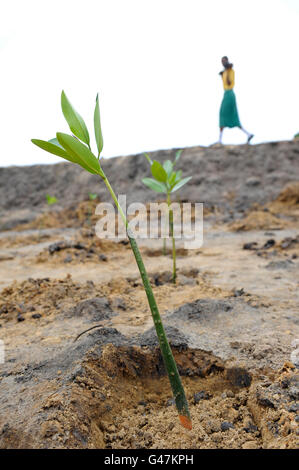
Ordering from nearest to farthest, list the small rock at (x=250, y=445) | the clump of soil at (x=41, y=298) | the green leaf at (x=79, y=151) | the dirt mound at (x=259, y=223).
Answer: the green leaf at (x=79, y=151)
the small rock at (x=250, y=445)
the clump of soil at (x=41, y=298)
the dirt mound at (x=259, y=223)

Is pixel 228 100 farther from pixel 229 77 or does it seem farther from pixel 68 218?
pixel 68 218

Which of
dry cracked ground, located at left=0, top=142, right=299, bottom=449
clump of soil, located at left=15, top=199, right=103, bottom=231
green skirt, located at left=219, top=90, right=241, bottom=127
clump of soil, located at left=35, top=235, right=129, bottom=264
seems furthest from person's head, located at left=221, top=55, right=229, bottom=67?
clump of soil, located at left=35, top=235, right=129, bottom=264

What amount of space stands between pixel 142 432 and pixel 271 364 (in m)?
0.60

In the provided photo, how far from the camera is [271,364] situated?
57.8 inches

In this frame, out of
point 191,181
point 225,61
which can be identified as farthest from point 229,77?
point 191,181

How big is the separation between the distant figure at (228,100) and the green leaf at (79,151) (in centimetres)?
695

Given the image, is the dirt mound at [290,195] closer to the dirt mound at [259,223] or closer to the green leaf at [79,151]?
the dirt mound at [259,223]

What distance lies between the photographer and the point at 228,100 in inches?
291

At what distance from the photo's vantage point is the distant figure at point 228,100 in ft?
23.7

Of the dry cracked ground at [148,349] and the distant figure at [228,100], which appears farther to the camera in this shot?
the distant figure at [228,100]

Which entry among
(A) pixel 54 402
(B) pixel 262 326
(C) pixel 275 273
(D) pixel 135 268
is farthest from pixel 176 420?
(D) pixel 135 268

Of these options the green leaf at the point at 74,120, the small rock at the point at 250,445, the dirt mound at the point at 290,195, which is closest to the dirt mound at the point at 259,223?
the dirt mound at the point at 290,195

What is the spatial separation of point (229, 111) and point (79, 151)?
7111mm

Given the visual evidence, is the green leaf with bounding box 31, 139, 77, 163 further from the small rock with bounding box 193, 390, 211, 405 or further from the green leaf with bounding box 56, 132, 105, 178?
the small rock with bounding box 193, 390, 211, 405
